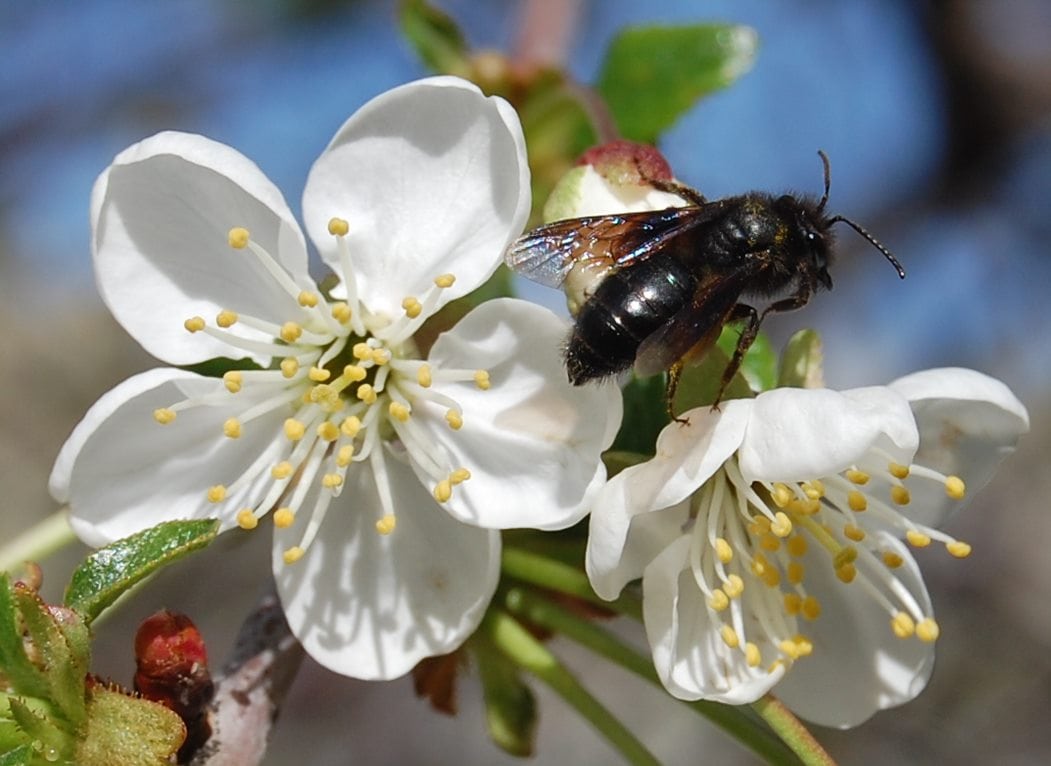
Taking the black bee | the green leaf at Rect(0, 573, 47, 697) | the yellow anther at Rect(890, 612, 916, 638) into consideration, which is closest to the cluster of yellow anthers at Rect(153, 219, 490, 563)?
the black bee

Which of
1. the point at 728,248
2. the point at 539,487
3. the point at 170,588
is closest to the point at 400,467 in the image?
the point at 539,487

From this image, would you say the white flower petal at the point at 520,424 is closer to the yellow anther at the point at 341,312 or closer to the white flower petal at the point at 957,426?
the yellow anther at the point at 341,312

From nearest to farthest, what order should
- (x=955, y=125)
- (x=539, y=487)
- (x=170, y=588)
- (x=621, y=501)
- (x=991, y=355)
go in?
(x=621, y=501) < (x=539, y=487) < (x=955, y=125) < (x=991, y=355) < (x=170, y=588)

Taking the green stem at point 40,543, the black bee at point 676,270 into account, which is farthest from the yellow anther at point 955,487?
the green stem at point 40,543

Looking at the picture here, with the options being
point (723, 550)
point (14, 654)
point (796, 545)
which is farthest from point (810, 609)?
point (14, 654)

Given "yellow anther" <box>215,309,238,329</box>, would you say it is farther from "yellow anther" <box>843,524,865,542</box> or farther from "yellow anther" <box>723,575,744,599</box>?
"yellow anther" <box>843,524,865,542</box>

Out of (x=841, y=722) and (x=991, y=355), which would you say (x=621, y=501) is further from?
(x=991, y=355)
